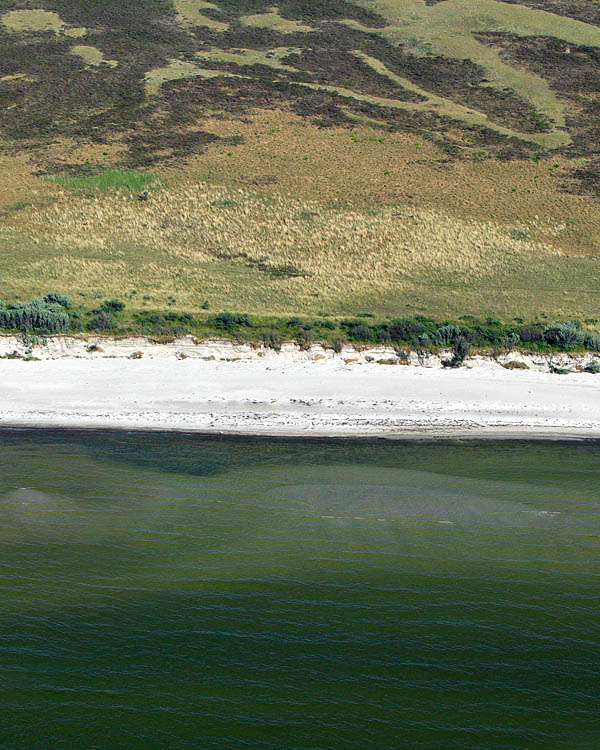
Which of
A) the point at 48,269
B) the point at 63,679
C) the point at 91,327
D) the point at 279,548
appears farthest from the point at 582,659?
the point at 48,269

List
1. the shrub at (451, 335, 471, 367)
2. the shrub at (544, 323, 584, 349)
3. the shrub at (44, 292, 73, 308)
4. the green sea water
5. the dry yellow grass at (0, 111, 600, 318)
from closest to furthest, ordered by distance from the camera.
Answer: the green sea water, the shrub at (451, 335, 471, 367), the shrub at (544, 323, 584, 349), the shrub at (44, 292, 73, 308), the dry yellow grass at (0, 111, 600, 318)

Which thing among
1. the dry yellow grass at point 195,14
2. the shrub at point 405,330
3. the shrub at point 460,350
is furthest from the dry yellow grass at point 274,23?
the shrub at point 460,350

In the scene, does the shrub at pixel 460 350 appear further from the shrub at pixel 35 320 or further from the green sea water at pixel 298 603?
the shrub at pixel 35 320

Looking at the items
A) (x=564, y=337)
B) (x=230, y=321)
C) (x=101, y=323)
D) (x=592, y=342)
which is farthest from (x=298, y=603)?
(x=592, y=342)

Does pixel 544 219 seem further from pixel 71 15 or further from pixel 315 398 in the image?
pixel 71 15

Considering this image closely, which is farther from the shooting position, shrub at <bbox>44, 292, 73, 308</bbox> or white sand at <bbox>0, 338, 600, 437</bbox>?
shrub at <bbox>44, 292, 73, 308</bbox>

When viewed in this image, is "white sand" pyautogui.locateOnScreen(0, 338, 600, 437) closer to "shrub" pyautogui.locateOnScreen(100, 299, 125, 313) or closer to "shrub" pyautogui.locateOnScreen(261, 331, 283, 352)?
"shrub" pyautogui.locateOnScreen(261, 331, 283, 352)

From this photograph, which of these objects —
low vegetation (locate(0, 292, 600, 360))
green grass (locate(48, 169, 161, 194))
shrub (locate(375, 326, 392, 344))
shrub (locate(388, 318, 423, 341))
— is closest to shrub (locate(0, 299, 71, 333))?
low vegetation (locate(0, 292, 600, 360))
